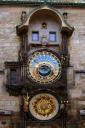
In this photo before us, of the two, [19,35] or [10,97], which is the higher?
[19,35]

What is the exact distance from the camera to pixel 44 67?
17.7 meters

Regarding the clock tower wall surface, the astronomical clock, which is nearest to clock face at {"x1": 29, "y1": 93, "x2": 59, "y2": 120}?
the astronomical clock

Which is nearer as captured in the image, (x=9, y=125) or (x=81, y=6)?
(x=9, y=125)

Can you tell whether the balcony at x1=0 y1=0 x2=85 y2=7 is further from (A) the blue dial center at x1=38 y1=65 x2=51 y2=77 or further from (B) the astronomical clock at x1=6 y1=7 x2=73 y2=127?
(A) the blue dial center at x1=38 y1=65 x2=51 y2=77

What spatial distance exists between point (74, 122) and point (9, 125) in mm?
1956

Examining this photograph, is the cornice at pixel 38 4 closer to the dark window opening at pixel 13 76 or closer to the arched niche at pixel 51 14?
the arched niche at pixel 51 14

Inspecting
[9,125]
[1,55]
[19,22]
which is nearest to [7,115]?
[9,125]

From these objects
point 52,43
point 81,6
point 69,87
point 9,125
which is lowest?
point 9,125

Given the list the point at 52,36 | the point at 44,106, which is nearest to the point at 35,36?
the point at 52,36

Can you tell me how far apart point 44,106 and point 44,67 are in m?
1.21

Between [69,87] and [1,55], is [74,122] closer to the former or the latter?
[69,87]

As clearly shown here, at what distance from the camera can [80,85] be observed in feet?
58.1

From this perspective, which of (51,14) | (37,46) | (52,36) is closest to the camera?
(37,46)

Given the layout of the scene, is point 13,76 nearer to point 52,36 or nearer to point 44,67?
point 44,67
